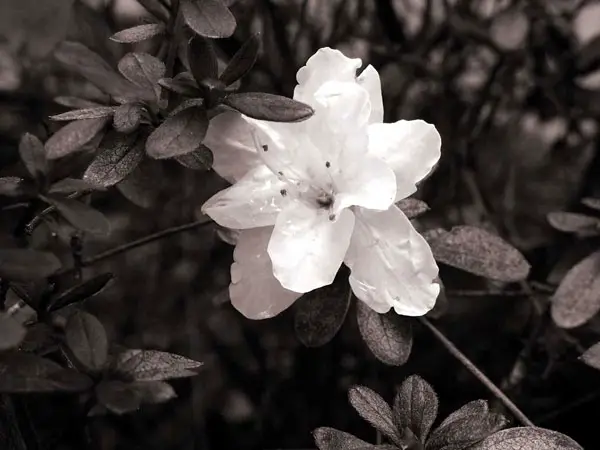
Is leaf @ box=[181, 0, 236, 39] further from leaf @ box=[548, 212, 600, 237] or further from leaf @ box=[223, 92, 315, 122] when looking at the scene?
leaf @ box=[548, 212, 600, 237]

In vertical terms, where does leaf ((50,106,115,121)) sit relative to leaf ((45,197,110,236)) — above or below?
above

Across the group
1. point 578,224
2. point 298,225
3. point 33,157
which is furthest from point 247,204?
point 578,224

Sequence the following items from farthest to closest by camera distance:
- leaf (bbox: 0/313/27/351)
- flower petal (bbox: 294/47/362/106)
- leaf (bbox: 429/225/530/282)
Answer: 1. leaf (bbox: 429/225/530/282)
2. flower petal (bbox: 294/47/362/106)
3. leaf (bbox: 0/313/27/351)

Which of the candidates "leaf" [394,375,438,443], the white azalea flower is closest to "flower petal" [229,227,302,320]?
the white azalea flower

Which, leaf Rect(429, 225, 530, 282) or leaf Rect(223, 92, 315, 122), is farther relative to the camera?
leaf Rect(429, 225, 530, 282)

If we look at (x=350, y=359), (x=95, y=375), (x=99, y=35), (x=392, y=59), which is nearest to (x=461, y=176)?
(x=392, y=59)

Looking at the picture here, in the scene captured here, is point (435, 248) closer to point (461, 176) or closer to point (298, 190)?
point (298, 190)
